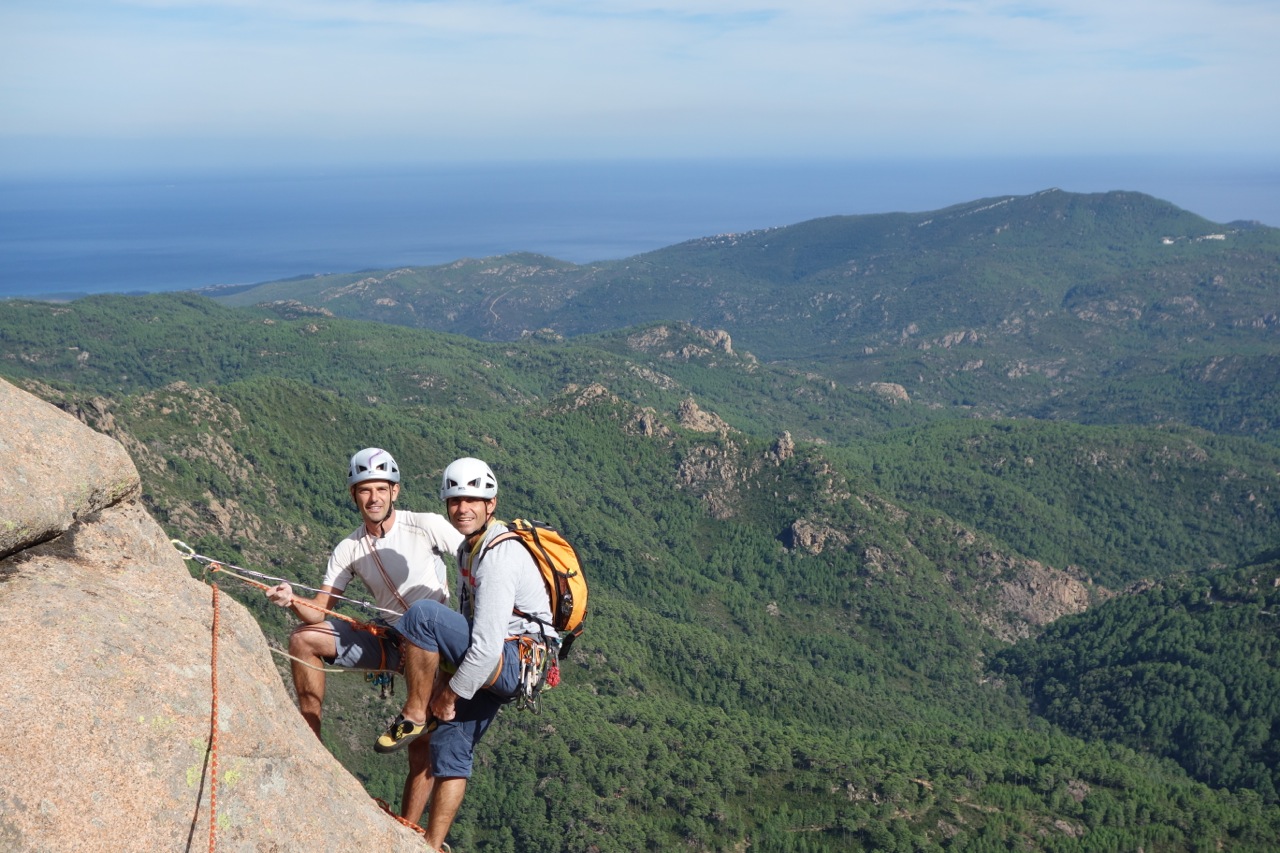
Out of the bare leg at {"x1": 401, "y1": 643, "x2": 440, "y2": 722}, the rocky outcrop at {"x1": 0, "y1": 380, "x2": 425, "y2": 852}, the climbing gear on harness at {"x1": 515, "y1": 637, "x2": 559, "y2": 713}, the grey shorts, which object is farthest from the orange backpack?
the rocky outcrop at {"x1": 0, "y1": 380, "x2": 425, "y2": 852}

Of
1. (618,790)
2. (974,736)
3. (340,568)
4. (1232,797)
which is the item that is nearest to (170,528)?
(618,790)

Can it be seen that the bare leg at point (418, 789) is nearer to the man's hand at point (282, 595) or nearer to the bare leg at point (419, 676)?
the bare leg at point (419, 676)

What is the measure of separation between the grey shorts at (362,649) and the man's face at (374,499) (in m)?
1.80

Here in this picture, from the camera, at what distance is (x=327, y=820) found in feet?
45.6

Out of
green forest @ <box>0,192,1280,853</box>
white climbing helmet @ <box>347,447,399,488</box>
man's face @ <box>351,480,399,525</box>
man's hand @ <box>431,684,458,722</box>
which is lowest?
green forest @ <box>0,192,1280,853</box>

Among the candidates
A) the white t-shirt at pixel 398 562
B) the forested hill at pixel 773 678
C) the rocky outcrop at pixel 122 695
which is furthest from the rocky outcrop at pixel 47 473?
the forested hill at pixel 773 678

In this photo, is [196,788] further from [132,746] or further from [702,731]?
[702,731]

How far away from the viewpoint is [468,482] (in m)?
16.2

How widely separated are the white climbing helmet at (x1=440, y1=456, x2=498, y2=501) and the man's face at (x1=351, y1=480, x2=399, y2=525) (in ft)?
4.82

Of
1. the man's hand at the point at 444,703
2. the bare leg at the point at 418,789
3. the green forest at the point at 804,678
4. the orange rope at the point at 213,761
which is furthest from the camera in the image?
the green forest at the point at 804,678

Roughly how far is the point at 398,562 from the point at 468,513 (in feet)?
6.20

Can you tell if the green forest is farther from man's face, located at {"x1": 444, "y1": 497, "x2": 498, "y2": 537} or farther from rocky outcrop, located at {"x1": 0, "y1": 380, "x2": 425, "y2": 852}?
man's face, located at {"x1": 444, "y1": 497, "x2": 498, "y2": 537}

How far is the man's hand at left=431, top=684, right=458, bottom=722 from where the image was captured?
50.8 feet

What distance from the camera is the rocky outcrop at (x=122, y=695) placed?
38.2 ft
